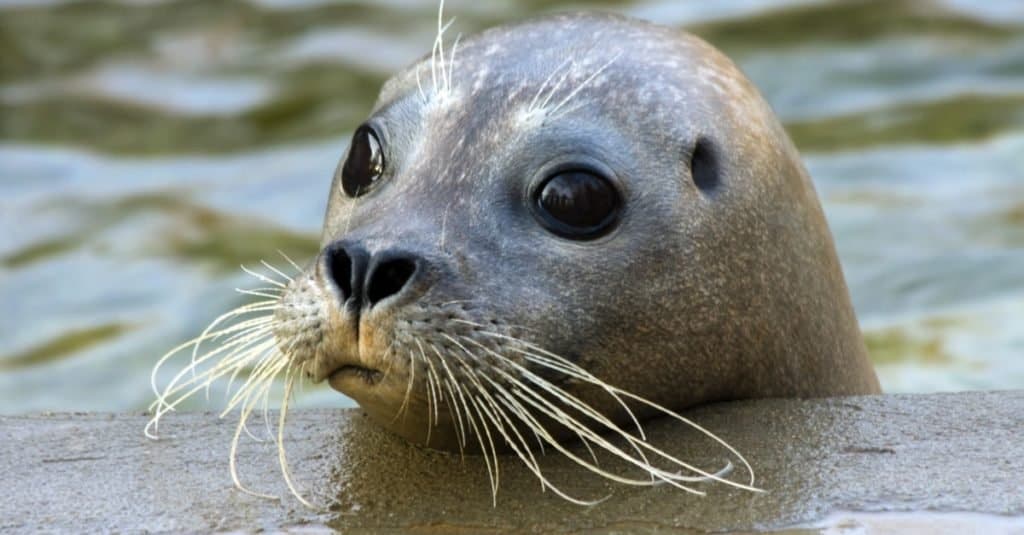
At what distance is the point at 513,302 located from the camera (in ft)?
12.2

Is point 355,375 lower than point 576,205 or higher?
lower

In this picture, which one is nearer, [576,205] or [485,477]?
[485,477]

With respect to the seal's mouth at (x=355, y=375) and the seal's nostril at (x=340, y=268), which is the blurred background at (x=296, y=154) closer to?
the seal's mouth at (x=355, y=375)

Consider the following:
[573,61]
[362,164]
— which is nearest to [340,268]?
[362,164]

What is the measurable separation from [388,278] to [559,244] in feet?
1.50

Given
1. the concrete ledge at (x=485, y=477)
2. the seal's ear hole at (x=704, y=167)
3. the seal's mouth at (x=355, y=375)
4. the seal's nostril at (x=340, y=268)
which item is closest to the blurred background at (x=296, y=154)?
the concrete ledge at (x=485, y=477)

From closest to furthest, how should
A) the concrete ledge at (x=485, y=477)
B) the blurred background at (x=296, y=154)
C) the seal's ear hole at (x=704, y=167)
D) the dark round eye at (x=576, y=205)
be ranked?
the concrete ledge at (x=485, y=477) < the dark round eye at (x=576, y=205) < the seal's ear hole at (x=704, y=167) < the blurred background at (x=296, y=154)

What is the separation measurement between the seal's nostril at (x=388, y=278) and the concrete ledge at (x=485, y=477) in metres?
0.42

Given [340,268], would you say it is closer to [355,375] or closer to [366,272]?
[366,272]

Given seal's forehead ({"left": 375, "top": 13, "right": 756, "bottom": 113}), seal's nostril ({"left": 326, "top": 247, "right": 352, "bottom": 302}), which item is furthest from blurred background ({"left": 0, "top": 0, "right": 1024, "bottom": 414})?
seal's nostril ({"left": 326, "top": 247, "right": 352, "bottom": 302})

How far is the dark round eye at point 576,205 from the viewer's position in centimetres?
395

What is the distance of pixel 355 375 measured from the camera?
3.70 meters

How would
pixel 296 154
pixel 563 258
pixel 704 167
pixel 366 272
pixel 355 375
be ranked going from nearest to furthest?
pixel 366 272 → pixel 355 375 → pixel 563 258 → pixel 704 167 → pixel 296 154

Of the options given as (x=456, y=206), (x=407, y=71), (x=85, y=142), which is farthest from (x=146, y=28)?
(x=456, y=206)
